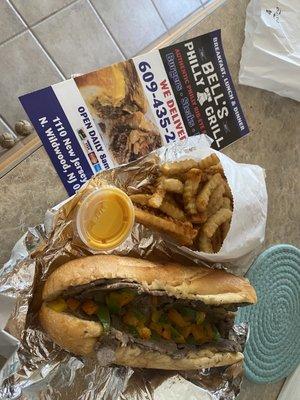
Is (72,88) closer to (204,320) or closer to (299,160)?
(204,320)

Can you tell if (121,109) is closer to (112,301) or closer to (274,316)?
(112,301)

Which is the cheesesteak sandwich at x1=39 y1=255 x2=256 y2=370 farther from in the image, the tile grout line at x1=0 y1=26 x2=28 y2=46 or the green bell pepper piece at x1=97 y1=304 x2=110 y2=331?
the tile grout line at x1=0 y1=26 x2=28 y2=46

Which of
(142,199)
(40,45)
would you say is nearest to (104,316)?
(142,199)

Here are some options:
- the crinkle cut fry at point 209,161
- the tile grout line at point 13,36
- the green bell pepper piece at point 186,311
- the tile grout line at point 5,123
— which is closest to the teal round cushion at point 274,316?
the green bell pepper piece at point 186,311

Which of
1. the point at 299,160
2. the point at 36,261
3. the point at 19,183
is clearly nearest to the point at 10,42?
the point at 19,183

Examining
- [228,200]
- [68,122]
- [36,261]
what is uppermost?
[68,122]

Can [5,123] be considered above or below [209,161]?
above
